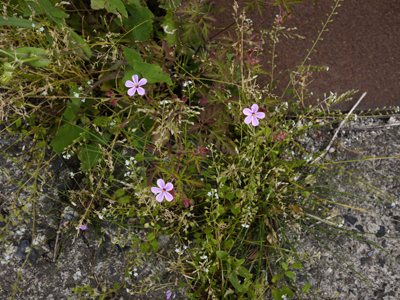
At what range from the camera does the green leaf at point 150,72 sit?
156 cm

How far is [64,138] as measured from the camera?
183 cm

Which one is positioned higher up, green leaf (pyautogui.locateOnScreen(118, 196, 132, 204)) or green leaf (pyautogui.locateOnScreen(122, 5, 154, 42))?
green leaf (pyautogui.locateOnScreen(122, 5, 154, 42))

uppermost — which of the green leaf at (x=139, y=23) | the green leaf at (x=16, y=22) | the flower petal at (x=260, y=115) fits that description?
the green leaf at (x=139, y=23)

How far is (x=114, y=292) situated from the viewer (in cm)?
192

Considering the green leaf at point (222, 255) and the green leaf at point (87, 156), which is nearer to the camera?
the green leaf at point (222, 255)

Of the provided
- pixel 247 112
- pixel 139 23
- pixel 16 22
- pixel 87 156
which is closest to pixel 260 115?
pixel 247 112

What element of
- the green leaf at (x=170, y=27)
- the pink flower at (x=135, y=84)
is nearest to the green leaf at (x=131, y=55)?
the pink flower at (x=135, y=84)

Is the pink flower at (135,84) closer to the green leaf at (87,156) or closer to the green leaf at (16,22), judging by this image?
the green leaf at (87,156)

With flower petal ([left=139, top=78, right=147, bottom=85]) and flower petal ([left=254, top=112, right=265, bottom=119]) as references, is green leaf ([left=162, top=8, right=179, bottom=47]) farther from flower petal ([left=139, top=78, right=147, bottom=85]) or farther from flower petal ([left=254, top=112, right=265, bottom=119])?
flower petal ([left=254, top=112, right=265, bottom=119])

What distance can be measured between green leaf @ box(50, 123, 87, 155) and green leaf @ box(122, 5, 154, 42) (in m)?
0.68

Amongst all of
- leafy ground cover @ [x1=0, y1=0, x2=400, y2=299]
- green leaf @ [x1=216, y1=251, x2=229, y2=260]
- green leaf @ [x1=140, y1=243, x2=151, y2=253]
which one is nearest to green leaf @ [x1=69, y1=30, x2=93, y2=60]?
leafy ground cover @ [x1=0, y1=0, x2=400, y2=299]

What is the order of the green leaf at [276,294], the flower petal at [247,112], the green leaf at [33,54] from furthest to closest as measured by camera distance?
the green leaf at [276,294] → the flower petal at [247,112] → the green leaf at [33,54]

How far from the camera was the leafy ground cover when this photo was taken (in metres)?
1.63

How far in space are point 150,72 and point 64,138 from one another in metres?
0.71
